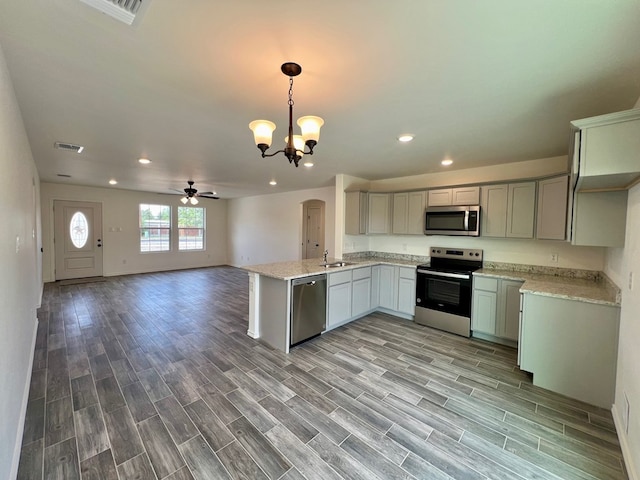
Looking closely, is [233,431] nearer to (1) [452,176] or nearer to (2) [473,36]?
(2) [473,36]

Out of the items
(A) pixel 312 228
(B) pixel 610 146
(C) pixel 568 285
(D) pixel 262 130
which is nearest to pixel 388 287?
(C) pixel 568 285

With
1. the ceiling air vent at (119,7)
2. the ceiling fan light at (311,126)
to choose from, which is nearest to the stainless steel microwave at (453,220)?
the ceiling fan light at (311,126)

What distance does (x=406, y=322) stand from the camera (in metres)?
4.27

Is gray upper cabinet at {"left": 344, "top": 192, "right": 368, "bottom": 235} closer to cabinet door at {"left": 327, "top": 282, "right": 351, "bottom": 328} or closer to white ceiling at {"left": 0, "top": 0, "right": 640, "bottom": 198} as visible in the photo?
cabinet door at {"left": 327, "top": 282, "right": 351, "bottom": 328}

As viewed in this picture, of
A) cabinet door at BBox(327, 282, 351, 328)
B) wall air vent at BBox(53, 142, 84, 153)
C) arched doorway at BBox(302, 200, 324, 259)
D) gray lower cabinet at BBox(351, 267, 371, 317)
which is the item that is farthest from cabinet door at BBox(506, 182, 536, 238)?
wall air vent at BBox(53, 142, 84, 153)

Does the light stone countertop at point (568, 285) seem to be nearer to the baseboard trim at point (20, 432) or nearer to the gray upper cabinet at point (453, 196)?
the gray upper cabinet at point (453, 196)

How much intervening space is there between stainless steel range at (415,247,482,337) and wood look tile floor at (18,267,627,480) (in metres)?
0.26

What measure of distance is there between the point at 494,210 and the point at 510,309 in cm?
136

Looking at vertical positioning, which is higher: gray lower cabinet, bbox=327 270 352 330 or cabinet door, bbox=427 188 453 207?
cabinet door, bbox=427 188 453 207

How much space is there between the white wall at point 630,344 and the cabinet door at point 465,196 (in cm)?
174

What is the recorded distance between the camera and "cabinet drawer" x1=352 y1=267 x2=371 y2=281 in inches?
166

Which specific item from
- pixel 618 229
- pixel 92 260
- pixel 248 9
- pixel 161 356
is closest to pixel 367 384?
pixel 161 356

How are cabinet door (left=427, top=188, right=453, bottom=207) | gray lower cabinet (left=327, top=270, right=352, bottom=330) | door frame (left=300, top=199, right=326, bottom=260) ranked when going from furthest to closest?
door frame (left=300, top=199, right=326, bottom=260) < cabinet door (left=427, top=188, right=453, bottom=207) < gray lower cabinet (left=327, top=270, right=352, bottom=330)

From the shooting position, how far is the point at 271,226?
320 inches
